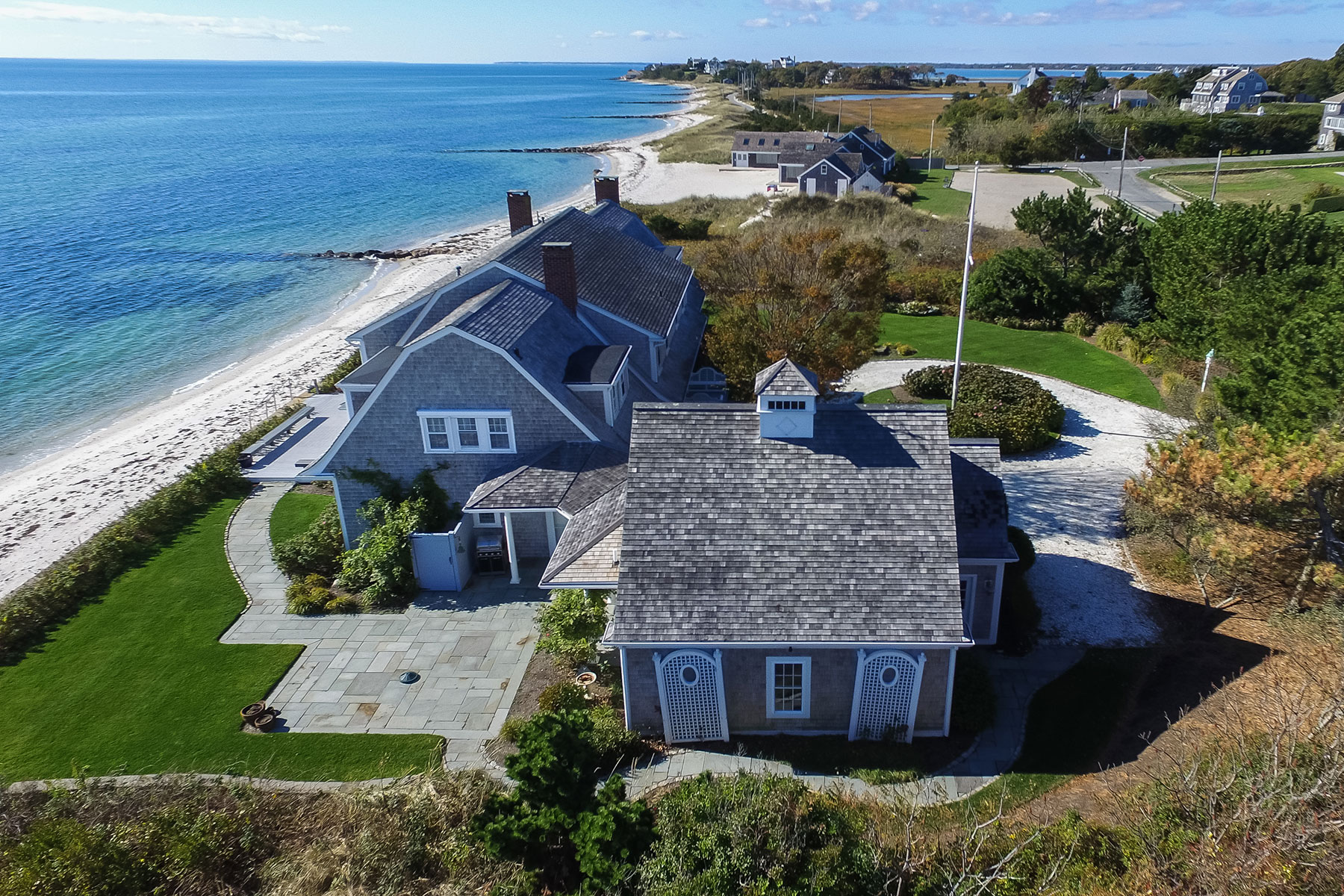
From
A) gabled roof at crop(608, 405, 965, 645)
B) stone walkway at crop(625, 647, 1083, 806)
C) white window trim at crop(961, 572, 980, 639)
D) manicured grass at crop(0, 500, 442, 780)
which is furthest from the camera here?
white window trim at crop(961, 572, 980, 639)

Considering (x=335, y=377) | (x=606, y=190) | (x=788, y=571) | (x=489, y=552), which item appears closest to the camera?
(x=788, y=571)

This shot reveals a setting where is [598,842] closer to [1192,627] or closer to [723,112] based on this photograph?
[1192,627]

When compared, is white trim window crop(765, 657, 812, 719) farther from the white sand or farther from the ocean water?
the ocean water

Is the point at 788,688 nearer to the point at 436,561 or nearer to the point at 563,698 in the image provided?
the point at 563,698

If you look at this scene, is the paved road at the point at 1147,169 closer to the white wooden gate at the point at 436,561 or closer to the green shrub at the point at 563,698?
the white wooden gate at the point at 436,561

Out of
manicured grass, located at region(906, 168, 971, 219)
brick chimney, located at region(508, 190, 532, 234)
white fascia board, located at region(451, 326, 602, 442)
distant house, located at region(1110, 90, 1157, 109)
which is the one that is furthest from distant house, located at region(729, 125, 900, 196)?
white fascia board, located at region(451, 326, 602, 442)

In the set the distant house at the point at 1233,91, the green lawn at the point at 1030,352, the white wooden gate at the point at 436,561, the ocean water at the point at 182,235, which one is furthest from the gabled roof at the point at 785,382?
the distant house at the point at 1233,91

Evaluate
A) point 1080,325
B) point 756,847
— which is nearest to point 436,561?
point 756,847
